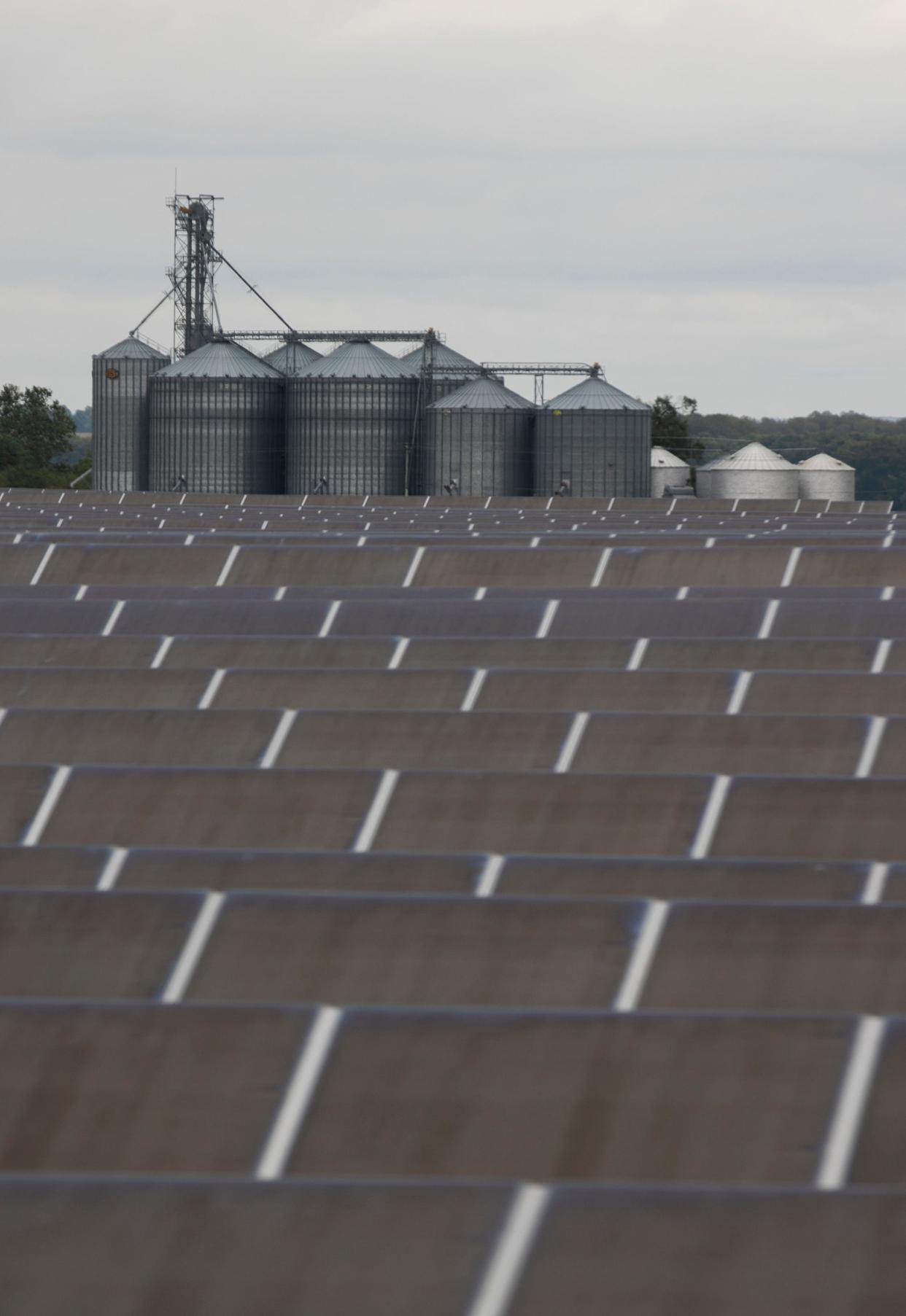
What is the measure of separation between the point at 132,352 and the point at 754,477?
36.1 metres

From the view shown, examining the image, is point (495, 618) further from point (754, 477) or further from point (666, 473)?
point (666, 473)

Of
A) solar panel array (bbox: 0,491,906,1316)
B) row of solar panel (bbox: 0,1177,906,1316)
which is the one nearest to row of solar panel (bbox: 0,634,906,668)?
solar panel array (bbox: 0,491,906,1316)

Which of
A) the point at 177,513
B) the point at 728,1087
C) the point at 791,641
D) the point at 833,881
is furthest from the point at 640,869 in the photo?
the point at 177,513

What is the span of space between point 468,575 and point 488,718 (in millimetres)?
10862

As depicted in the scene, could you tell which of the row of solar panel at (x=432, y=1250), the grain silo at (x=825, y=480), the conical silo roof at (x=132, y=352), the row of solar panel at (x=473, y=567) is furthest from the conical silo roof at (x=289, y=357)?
the row of solar panel at (x=432, y=1250)

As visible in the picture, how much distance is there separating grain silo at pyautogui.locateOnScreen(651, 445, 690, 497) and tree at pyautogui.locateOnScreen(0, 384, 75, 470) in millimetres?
75162

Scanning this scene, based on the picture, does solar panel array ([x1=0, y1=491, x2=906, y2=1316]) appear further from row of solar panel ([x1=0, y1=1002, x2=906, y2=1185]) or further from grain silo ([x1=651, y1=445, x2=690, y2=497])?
grain silo ([x1=651, y1=445, x2=690, y2=497])

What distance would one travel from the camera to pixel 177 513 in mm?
48938

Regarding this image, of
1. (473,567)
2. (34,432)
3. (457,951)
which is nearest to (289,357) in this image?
(34,432)

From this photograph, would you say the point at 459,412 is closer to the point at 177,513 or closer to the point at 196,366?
the point at 196,366

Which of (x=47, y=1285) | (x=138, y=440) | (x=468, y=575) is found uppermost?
(x=47, y=1285)

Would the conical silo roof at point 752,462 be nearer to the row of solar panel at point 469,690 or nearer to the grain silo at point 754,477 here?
the grain silo at point 754,477

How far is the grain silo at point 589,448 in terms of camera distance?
90.8 meters

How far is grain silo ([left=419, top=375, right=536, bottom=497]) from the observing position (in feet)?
296
